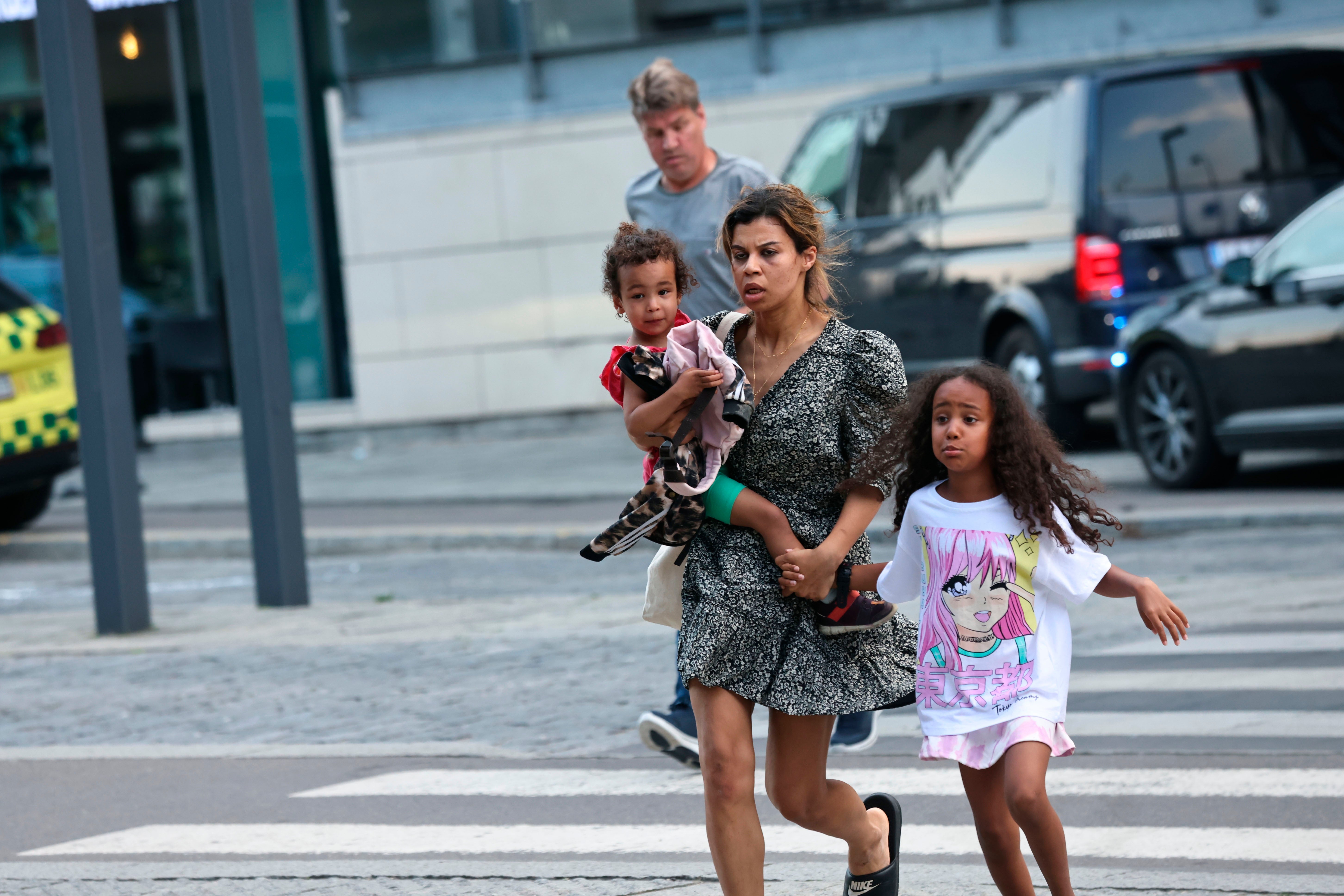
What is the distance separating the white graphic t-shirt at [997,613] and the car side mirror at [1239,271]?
257 inches

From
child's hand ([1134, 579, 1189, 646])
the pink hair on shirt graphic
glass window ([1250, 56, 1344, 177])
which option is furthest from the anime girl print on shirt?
glass window ([1250, 56, 1344, 177])

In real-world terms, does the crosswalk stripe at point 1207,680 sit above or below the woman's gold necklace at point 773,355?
below

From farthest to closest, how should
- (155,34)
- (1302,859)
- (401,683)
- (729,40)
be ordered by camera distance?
(155,34) → (729,40) → (401,683) → (1302,859)

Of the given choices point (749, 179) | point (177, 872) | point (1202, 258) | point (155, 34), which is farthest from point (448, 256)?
point (177, 872)

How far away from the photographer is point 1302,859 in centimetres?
421

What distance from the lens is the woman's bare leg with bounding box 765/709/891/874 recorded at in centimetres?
369

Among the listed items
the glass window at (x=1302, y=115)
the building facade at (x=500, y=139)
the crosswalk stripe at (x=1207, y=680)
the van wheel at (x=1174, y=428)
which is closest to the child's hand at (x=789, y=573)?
the crosswalk stripe at (x=1207, y=680)

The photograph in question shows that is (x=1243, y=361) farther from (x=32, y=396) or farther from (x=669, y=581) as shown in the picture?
(x=32, y=396)

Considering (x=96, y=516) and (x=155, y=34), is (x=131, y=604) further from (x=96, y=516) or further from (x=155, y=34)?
(x=155, y=34)

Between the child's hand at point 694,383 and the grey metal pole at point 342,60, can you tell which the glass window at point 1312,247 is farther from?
the grey metal pole at point 342,60

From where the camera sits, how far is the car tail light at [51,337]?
11961 mm

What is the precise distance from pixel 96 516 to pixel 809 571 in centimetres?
570

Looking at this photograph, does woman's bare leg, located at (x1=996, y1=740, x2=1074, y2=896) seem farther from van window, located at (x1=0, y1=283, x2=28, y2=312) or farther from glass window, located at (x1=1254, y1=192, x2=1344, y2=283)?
van window, located at (x1=0, y1=283, x2=28, y2=312)

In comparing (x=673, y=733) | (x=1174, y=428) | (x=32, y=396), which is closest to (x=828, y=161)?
(x=1174, y=428)
